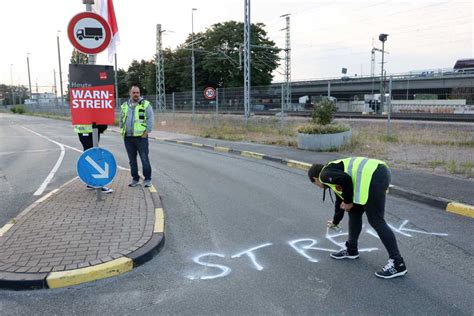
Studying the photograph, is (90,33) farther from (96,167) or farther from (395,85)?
(395,85)

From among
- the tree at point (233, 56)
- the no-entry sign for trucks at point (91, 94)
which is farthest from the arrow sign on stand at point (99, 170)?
the tree at point (233, 56)

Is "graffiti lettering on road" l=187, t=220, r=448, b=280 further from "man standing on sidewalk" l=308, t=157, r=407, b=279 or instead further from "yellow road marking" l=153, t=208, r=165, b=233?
"yellow road marking" l=153, t=208, r=165, b=233

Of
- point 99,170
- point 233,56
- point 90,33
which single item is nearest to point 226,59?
point 233,56

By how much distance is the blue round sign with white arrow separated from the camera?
20.4 feet

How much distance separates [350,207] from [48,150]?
1397 centimetres

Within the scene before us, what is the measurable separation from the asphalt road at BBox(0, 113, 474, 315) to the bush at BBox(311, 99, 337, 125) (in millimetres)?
6572

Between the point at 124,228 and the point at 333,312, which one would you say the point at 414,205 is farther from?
the point at 124,228

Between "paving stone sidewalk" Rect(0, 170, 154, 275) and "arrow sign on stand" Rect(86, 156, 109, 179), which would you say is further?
"arrow sign on stand" Rect(86, 156, 109, 179)

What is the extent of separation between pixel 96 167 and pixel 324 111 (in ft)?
29.9

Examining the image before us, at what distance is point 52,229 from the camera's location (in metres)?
5.18

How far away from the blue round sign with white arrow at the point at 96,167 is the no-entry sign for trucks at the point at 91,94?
50 centimetres

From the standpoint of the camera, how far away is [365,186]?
392 centimetres

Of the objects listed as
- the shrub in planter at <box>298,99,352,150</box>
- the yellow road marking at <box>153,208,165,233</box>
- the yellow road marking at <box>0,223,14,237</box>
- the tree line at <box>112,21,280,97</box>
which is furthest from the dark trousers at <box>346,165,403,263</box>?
the tree line at <box>112,21,280,97</box>

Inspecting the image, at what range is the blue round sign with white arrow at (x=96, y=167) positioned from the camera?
6.22 m
